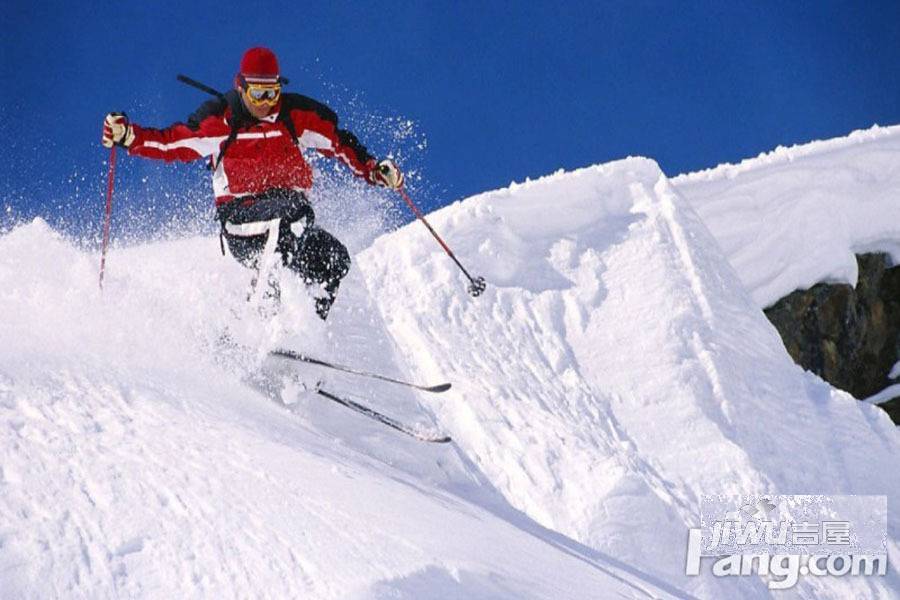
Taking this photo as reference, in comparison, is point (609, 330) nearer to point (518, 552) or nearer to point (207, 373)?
point (207, 373)

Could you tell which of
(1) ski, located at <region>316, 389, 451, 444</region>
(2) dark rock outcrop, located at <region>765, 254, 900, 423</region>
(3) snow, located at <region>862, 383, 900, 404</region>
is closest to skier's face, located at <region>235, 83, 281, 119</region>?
(1) ski, located at <region>316, 389, 451, 444</region>

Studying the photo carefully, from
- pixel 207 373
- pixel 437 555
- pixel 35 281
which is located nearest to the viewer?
pixel 437 555

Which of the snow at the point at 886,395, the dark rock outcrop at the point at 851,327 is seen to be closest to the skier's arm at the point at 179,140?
the dark rock outcrop at the point at 851,327

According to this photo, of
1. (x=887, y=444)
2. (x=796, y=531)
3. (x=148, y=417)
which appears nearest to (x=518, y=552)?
(x=148, y=417)

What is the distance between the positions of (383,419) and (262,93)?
79.6 inches

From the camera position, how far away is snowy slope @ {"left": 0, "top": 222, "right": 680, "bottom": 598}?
2.92 metres

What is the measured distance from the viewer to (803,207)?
648 inches

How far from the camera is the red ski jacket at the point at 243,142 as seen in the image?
5.99 metres

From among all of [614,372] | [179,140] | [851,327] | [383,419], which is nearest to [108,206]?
[179,140]

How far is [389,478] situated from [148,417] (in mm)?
1069

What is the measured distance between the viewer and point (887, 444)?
1079 cm

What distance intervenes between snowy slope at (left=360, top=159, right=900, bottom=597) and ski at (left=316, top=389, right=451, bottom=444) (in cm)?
209

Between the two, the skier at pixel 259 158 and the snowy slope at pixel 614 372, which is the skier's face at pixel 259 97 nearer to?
the skier at pixel 259 158

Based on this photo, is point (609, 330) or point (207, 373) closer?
point (207, 373)
